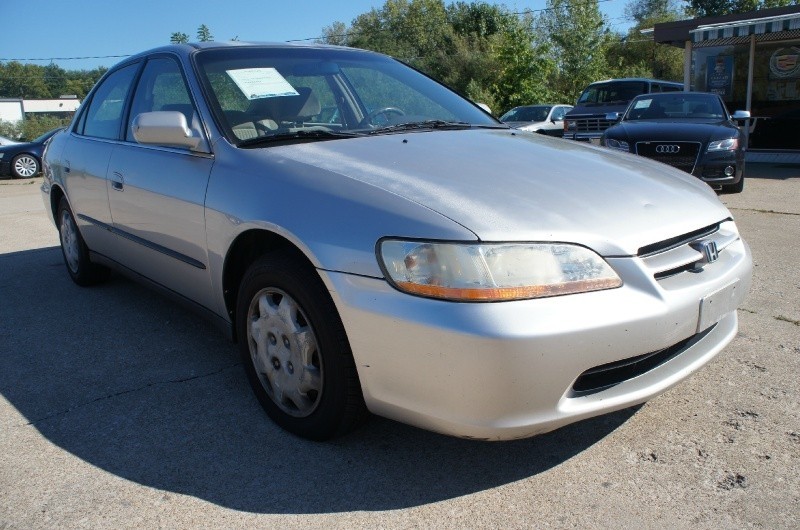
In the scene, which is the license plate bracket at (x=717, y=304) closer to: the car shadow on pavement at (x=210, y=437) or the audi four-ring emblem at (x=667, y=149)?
the car shadow on pavement at (x=210, y=437)

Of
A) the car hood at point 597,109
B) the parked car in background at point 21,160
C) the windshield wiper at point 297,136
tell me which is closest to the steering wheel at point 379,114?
the windshield wiper at point 297,136

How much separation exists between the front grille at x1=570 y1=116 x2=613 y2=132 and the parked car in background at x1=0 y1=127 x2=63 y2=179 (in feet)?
41.6

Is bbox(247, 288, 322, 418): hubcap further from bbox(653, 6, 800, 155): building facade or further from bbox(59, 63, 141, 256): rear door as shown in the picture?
bbox(653, 6, 800, 155): building facade

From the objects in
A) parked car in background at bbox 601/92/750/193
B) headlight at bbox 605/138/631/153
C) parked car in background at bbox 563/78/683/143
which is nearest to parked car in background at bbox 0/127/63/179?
parked car in background at bbox 563/78/683/143

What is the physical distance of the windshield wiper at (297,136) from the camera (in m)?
3.07

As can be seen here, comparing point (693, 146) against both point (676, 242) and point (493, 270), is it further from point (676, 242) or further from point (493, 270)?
point (493, 270)

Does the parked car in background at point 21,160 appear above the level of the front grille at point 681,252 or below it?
below

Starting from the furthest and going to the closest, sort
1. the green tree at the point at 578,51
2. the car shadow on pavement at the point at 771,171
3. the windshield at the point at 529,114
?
the green tree at the point at 578,51
the windshield at the point at 529,114
the car shadow on pavement at the point at 771,171

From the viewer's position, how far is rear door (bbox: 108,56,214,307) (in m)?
3.18

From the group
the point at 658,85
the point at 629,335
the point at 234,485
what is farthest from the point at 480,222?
the point at 658,85

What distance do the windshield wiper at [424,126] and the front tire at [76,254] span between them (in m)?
2.59

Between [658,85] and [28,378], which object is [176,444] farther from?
[658,85]

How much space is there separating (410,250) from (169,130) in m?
1.46

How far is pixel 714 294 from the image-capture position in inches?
99.7
